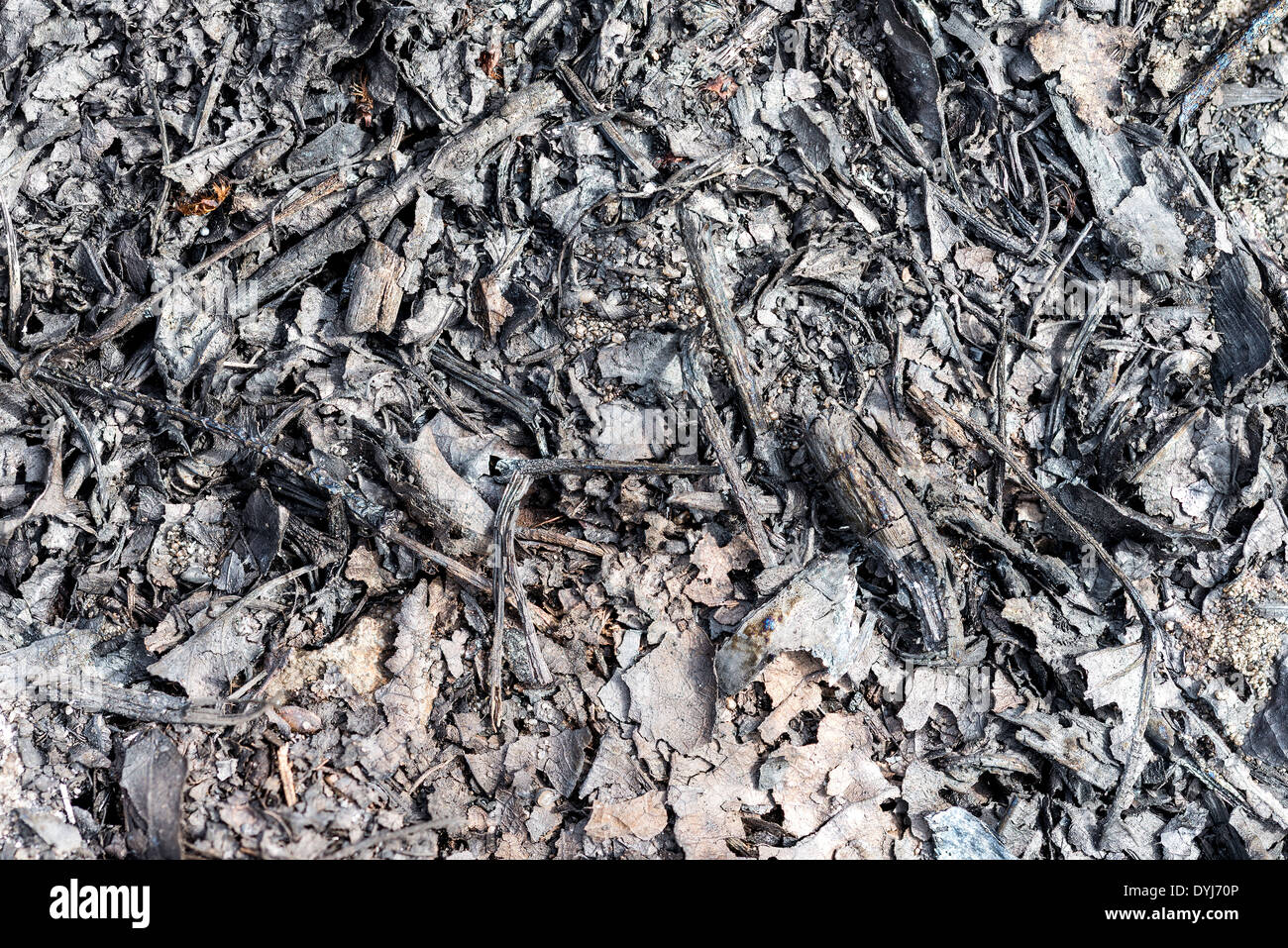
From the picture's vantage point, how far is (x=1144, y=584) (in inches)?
103

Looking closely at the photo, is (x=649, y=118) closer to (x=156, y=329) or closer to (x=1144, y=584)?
(x=156, y=329)

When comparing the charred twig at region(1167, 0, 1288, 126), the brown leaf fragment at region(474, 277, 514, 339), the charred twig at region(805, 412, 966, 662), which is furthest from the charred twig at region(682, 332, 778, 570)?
the charred twig at region(1167, 0, 1288, 126)

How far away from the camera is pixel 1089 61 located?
2.84 meters

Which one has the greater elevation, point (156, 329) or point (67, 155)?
point (67, 155)

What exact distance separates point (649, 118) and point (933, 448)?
1.47 m

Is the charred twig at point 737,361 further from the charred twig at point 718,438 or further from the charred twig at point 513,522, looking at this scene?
the charred twig at point 513,522

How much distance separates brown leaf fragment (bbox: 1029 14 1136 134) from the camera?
9.27ft

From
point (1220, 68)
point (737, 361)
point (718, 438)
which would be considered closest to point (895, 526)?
point (718, 438)

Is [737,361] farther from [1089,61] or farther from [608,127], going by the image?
[1089,61]

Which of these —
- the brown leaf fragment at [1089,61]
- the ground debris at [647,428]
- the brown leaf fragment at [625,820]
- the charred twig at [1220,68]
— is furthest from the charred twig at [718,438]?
the charred twig at [1220,68]

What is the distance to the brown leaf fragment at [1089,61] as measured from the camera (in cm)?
282

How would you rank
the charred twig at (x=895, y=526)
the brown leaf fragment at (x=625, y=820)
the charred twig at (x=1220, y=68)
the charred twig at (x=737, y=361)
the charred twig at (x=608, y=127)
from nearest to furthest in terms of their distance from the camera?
the brown leaf fragment at (x=625, y=820), the charred twig at (x=895, y=526), the charred twig at (x=737, y=361), the charred twig at (x=608, y=127), the charred twig at (x=1220, y=68)

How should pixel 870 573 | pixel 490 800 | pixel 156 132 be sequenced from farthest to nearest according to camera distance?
pixel 156 132
pixel 870 573
pixel 490 800

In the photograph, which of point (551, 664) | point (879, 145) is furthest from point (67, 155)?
point (879, 145)
